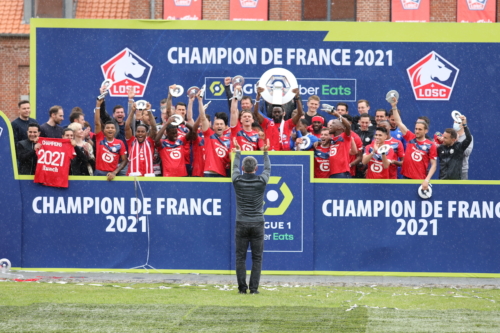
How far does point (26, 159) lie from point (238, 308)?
5.19 meters

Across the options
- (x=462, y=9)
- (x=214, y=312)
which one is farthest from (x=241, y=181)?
(x=462, y=9)

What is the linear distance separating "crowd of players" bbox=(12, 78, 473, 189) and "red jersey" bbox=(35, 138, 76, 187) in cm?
22

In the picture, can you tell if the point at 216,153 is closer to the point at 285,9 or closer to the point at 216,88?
the point at 216,88

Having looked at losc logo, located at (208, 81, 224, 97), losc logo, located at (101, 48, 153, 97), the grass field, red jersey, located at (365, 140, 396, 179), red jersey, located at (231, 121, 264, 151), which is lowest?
the grass field

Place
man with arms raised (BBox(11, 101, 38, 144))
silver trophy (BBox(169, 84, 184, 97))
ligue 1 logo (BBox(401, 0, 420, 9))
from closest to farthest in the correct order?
man with arms raised (BBox(11, 101, 38, 144)) → silver trophy (BBox(169, 84, 184, 97)) → ligue 1 logo (BBox(401, 0, 420, 9))

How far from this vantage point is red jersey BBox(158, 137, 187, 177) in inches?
528

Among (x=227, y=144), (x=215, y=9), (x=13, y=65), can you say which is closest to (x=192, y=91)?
(x=227, y=144)

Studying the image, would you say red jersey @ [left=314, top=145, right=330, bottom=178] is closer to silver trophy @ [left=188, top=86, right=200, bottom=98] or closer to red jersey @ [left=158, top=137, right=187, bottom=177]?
→ red jersey @ [left=158, top=137, right=187, bottom=177]

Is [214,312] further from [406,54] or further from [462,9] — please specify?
[462,9]

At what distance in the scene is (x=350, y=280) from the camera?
1205cm

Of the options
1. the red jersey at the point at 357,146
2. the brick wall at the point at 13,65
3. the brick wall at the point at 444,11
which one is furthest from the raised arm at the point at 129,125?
the brick wall at the point at 13,65

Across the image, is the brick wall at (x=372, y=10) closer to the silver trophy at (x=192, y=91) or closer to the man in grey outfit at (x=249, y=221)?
the silver trophy at (x=192, y=91)

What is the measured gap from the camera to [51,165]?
12.5 metres

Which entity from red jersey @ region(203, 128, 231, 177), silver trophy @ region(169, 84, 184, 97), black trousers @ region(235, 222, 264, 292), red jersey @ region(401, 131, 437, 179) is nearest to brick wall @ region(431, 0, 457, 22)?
red jersey @ region(401, 131, 437, 179)
